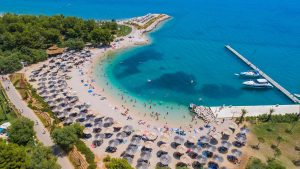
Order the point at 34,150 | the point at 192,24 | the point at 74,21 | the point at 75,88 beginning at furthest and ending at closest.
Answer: the point at 192,24
the point at 74,21
the point at 75,88
the point at 34,150

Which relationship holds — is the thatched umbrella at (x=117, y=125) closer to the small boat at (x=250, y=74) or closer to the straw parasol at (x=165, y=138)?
the straw parasol at (x=165, y=138)

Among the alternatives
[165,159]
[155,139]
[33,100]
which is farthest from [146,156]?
[33,100]

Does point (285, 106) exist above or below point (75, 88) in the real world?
below

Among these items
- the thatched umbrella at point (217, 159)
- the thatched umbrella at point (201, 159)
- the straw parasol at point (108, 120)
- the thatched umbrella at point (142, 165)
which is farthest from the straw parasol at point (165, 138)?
the straw parasol at point (108, 120)

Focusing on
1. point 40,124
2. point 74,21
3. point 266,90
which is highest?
point 74,21

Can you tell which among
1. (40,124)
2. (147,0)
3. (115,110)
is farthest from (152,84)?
(147,0)

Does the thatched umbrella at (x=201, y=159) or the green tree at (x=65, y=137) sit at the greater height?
the green tree at (x=65, y=137)

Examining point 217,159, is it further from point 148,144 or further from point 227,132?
point 148,144

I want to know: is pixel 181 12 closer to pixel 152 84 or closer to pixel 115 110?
pixel 152 84
